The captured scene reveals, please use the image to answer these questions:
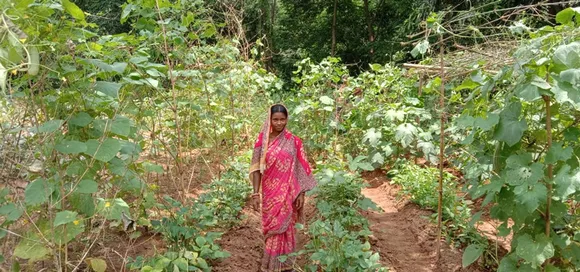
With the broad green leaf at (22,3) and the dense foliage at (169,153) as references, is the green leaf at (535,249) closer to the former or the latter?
the dense foliage at (169,153)

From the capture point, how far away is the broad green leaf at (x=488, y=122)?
266 cm

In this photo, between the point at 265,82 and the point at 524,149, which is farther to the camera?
the point at 265,82

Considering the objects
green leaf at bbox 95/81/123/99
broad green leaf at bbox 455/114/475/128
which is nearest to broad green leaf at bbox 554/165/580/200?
broad green leaf at bbox 455/114/475/128

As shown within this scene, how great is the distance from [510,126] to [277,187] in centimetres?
182

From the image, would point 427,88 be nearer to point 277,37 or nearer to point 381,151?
point 381,151

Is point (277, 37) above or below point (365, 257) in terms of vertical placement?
below

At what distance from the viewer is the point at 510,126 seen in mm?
2688

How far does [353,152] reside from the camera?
7.34 metres

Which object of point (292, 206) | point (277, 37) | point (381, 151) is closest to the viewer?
point (292, 206)

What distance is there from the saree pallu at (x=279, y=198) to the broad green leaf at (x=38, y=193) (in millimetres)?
1832

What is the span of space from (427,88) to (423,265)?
157cm

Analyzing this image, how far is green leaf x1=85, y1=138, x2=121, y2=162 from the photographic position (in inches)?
89.6

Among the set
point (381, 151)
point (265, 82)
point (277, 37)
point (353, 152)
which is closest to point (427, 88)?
point (381, 151)

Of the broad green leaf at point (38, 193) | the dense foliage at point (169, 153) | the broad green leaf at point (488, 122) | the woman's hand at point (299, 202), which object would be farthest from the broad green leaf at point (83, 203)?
the broad green leaf at point (488, 122)
